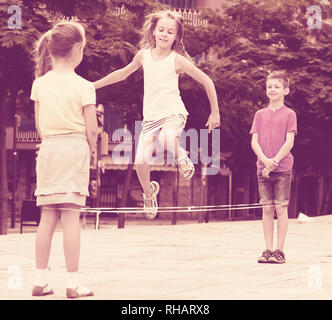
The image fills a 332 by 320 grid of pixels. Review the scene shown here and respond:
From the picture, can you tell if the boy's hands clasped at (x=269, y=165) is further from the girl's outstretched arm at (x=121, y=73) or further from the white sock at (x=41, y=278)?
the white sock at (x=41, y=278)

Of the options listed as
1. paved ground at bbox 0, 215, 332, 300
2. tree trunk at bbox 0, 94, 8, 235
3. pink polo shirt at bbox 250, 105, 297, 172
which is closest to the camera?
paved ground at bbox 0, 215, 332, 300

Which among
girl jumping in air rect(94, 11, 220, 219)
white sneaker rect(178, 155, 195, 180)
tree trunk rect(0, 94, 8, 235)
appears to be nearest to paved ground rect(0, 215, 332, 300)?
white sneaker rect(178, 155, 195, 180)

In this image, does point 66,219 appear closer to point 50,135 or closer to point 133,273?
point 50,135

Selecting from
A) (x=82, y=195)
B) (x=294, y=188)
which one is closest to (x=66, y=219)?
(x=82, y=195)

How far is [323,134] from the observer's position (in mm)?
30641

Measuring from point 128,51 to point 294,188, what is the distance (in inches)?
969

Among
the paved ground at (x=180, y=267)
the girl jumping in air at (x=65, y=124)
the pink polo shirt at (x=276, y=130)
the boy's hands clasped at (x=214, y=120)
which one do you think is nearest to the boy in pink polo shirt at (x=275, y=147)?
the pink polo shirt at (x=276, y=130)

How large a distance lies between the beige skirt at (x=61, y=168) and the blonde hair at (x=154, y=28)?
928 millimetres

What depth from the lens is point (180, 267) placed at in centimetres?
955

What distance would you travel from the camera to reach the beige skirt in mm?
6742

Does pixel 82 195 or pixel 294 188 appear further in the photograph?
pixel 294 188

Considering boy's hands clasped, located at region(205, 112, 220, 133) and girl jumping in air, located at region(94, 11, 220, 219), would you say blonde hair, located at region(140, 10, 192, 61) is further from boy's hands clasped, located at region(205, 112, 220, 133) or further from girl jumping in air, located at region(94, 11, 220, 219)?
boy's hands clasped, located at region(205, 112, 220, 133)

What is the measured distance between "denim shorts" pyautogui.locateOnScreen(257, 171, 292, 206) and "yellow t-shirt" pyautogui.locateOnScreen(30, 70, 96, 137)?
3.66 meters

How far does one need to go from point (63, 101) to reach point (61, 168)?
0.45 meters
